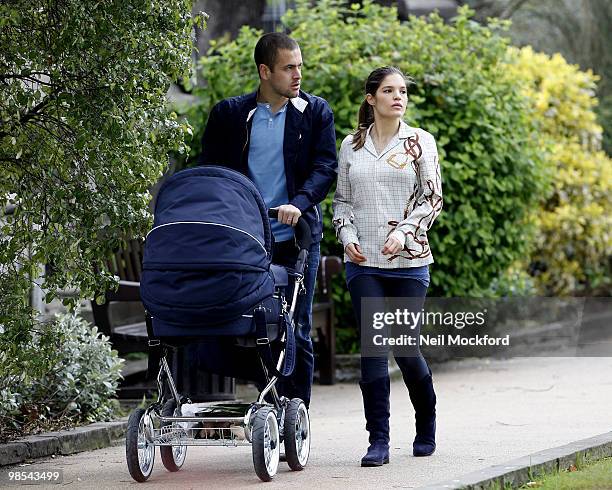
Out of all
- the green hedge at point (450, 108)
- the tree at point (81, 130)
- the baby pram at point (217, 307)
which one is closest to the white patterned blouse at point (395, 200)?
the baby pram at point (217, 307)

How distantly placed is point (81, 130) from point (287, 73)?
107cm

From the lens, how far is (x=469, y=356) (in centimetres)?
1309

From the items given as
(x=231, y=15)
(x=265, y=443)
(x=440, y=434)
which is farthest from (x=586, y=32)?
(x=265, y=443)

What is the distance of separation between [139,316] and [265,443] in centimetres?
622

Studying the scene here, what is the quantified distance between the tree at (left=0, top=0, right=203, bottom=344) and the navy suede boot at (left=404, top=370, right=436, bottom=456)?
1.62 meters

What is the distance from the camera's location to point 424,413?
6918 millimetres

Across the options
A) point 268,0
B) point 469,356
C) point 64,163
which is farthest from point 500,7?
point 64,163

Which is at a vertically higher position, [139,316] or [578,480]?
[139,316]

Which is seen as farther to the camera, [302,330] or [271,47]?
[302,330]

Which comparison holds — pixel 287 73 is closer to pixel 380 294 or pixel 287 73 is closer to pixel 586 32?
pixel 380 294

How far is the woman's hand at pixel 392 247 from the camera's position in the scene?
21.5 feet

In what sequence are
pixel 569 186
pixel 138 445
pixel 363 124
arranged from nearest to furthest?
1. pixel 138 445
2. pixel 363 124
3. pixel 569 186

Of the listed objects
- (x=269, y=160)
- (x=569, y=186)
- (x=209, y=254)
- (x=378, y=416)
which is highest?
(x=569, y=186)

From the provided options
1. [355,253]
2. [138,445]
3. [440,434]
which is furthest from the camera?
[440,434]
